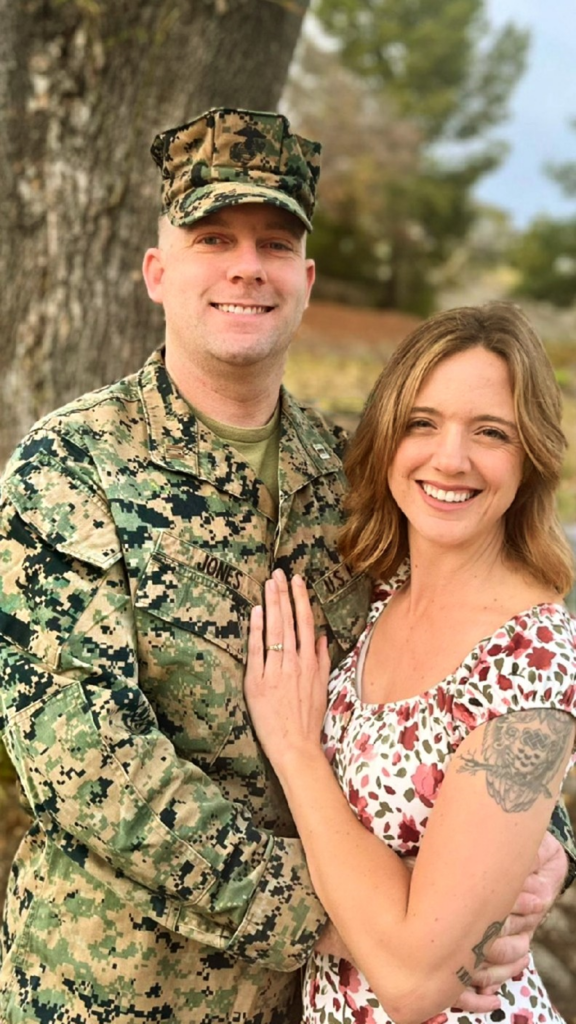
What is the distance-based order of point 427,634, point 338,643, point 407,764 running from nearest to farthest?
point 407,764, point 427,634, point 338,643

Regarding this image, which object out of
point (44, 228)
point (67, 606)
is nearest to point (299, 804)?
point (67, 606)

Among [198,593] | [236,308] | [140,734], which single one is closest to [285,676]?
[198,593]

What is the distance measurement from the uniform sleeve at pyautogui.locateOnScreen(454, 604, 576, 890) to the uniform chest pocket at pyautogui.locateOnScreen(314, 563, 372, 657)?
616 mm

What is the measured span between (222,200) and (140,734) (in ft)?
4.25

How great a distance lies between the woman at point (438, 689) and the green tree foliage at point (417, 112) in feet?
68.7

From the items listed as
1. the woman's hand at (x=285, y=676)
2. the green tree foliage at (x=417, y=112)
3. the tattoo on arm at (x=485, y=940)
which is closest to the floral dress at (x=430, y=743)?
the woman's hand at (x=285, y=676)

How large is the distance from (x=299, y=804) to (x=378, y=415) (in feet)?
3.08

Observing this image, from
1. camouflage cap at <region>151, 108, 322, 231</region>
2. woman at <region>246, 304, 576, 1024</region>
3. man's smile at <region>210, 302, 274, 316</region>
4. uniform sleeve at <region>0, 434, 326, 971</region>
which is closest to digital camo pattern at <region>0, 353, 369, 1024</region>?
uniform sleeve at <region>0, 434, 326, 971</region>

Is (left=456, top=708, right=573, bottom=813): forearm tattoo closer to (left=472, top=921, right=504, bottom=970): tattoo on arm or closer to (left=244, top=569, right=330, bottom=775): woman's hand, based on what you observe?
(left=472, top=921, right=504, bottom=970): tattoo on arm

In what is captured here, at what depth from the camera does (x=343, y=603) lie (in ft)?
8.80

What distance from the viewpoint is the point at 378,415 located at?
246cm

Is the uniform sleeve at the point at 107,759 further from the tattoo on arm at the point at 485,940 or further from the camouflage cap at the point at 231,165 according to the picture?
the camouflage cap at the point at 231,165

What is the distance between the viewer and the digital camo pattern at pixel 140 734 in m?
2.15

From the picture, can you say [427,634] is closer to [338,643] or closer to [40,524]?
[338,643]
